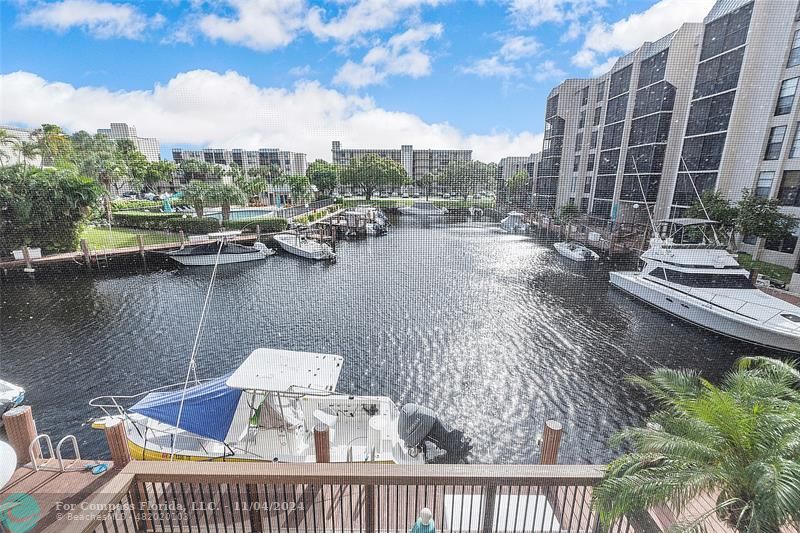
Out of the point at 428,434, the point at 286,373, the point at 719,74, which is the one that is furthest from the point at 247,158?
the point at 719,74

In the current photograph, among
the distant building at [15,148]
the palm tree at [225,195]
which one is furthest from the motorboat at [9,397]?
the palm tree at [225,195]

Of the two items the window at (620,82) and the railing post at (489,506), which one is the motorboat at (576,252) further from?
the railing post at (489,506)

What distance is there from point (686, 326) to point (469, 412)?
9.61ft

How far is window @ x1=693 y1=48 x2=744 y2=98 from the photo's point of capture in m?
4.64

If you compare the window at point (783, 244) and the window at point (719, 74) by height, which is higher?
the window at point (719, 74)

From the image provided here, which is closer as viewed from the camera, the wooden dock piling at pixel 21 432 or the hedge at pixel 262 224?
the wooden dock piling at pixel 21 432

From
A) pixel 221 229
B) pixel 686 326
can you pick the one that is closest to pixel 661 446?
pixel 686 326

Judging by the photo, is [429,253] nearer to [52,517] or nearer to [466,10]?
[466,10]

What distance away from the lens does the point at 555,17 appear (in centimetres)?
191

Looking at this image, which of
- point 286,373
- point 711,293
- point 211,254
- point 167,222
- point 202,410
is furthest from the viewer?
point 167,222

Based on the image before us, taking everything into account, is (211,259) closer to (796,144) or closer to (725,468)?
(725,468)

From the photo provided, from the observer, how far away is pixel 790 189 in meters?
4.21

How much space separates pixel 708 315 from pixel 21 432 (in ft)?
17.3

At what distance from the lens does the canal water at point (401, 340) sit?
8.17 ft
